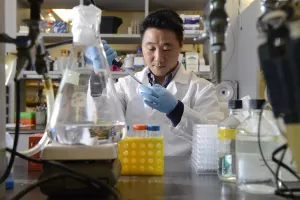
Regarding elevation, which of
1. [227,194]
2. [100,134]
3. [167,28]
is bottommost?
[227,194]

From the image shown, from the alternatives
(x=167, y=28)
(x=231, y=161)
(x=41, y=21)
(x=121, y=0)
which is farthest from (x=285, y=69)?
(x=121, y=0)

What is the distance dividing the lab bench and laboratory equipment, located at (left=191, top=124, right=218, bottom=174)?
22 mm

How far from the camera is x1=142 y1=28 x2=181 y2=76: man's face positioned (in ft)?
5.67

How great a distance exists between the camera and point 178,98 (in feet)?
6.27

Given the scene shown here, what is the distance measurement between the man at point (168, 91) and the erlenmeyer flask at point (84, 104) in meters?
0.81

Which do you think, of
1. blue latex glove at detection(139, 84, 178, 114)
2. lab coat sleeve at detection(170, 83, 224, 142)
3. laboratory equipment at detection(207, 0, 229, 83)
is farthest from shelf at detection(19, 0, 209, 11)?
laboratory equipment at detection(207, 0, 229, 83)

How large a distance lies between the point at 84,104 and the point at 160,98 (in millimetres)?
870

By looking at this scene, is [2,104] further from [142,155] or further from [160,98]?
[160,98]

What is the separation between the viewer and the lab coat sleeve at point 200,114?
160 cm

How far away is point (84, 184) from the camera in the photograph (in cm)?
54

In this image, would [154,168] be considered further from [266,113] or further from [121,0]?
[121,0]

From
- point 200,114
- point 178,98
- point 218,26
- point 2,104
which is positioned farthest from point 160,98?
point 218,26

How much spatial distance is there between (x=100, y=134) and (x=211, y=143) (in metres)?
0.31

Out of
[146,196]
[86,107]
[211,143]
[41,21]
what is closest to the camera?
[41,21]
